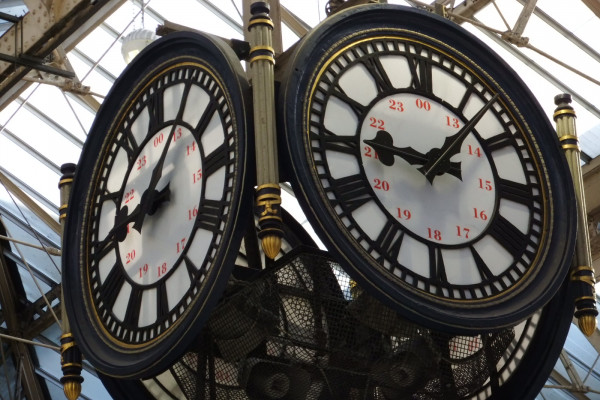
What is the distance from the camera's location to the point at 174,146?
5020 millimetres

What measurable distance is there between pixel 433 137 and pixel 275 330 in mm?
781

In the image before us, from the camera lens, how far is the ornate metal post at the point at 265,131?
4.46m

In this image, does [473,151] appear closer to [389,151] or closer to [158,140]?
[389,151]

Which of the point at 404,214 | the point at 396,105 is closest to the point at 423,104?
the point at 396,105

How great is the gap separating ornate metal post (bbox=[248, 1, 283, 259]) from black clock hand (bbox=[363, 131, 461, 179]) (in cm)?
34

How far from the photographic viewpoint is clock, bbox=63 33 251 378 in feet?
15.1

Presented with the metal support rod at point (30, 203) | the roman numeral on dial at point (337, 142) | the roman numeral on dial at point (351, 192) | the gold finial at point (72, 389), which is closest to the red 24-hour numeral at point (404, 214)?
the roman numeral on dial at point (351, 192)

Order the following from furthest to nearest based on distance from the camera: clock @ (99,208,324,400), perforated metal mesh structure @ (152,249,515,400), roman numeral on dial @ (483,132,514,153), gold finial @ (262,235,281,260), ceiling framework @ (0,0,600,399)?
ceiling framework @ (0,0,600,399), roman numeral on dial @ (483,132,514,153), clock @ (99,208,324,400), perforated metal mesh structure @ (152,249,515,400), gold finial @ (262,235,281,260)

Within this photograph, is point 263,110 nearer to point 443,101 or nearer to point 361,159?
point 361,159

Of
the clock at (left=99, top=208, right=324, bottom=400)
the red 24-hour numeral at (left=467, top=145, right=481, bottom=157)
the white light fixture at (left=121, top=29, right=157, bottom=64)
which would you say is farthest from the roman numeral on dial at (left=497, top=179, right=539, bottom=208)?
the white light fixture at (left=121, top=29, right=157, bottom=64)

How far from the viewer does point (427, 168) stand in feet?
15.9

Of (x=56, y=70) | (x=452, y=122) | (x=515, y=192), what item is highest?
(x=56, y=70)

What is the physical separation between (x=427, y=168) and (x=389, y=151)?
0.13 m

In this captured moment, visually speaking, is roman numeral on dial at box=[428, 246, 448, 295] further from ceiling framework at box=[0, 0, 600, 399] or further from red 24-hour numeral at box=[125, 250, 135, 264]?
ceiling framework at box=[0, 0, 600, 399]
